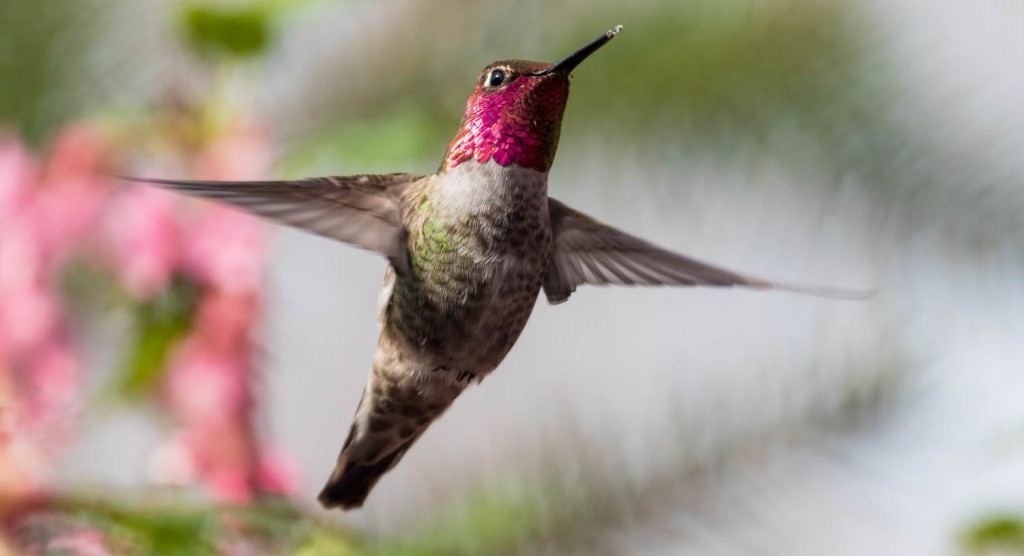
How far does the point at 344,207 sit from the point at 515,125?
57 mm

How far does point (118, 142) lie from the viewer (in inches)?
27.5

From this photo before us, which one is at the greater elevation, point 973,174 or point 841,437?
point 973,174

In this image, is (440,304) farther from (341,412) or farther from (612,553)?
(341,412)

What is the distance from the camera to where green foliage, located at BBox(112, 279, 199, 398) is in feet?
2.15

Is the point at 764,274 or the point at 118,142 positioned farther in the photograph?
the point at 764,274

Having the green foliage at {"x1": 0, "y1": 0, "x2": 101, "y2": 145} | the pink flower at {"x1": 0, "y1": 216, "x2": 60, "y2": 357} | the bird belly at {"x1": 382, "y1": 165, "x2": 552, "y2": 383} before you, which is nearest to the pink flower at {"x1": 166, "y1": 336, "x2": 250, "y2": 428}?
the pink flower at {"x1": 0, "y1": 216, "x2": 60, "y2": 357}

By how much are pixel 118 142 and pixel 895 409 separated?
537mm

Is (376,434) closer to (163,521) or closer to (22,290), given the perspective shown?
(163,521)

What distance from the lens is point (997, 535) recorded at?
59cm

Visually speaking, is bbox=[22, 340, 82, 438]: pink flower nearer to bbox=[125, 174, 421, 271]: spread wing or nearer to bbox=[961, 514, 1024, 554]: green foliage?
bbox=[125, 174, 421, 271]: spread wing

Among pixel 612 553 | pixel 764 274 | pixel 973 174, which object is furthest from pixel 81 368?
pixel 764 274

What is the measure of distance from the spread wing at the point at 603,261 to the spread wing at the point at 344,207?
0.04 meters

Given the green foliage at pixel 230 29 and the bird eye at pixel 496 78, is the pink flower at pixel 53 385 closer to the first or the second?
the green foliage at pixel 230 29

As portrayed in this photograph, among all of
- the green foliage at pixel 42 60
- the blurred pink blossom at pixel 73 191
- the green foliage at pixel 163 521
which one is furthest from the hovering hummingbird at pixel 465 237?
the green foliage at pixel 42 60
